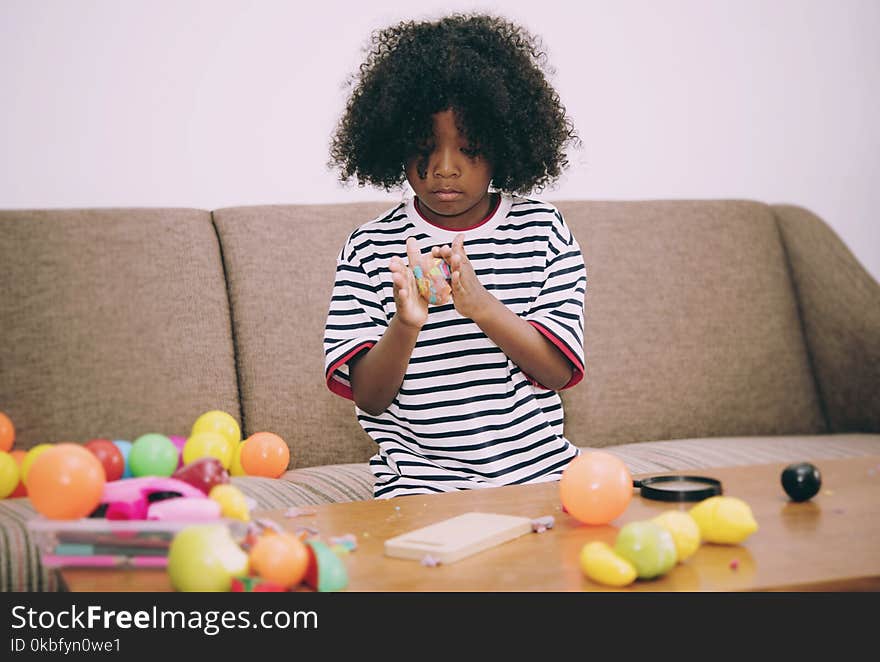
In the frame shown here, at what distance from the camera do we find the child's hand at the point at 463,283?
1160 mm

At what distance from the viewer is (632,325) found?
2066 millimetres

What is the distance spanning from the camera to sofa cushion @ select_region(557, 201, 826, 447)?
203 cm

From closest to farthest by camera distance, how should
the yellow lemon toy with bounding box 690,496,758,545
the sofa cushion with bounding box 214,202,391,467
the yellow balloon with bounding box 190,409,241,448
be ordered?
the yellow lemon toy with bounding box 690,496,758,545 → the yellow balloon with bounding box 190,409,241,448 → the sofa cushion with bounding box 214,202,391,467

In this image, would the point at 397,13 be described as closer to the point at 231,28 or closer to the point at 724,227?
the point at 231,28

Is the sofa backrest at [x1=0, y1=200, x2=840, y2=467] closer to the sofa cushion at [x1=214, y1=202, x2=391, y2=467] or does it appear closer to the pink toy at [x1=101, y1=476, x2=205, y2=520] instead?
the sofa cushion at [x1=214, y1=202, x2=391, y2=467]

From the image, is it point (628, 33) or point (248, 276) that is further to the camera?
point (628, 33)

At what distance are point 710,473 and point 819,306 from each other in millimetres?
1233

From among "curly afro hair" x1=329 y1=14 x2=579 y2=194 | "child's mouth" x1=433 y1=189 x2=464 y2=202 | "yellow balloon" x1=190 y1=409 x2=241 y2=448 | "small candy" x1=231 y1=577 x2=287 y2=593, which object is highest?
"curly afro hair" x1=329 y1=14 x2=579 y2=194

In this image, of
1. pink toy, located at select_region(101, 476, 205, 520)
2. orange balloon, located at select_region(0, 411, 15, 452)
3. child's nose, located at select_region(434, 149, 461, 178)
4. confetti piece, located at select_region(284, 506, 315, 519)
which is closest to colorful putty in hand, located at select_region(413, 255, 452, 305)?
child's nose, located at select_region(434, 149, 461, 178)

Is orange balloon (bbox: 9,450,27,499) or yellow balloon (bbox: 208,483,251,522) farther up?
yellow balloon (bbox: 208,483,251,522)

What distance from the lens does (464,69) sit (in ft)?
4.48

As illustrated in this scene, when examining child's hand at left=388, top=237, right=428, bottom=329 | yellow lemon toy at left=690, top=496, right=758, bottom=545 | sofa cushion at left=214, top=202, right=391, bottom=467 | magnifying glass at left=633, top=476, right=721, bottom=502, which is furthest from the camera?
sofa cushion at left=214, top=202, right=391, bottom=467
